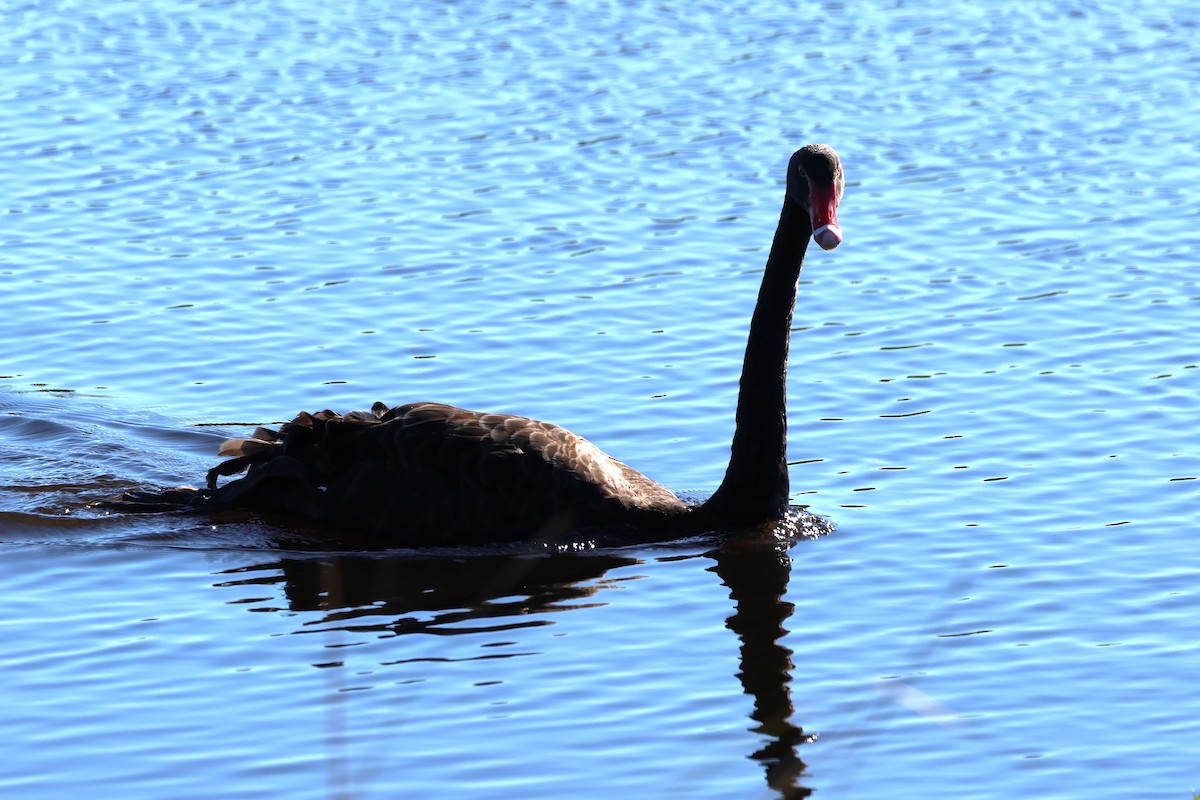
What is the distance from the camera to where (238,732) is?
6.93 m

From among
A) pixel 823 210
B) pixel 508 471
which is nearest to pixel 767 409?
pixel 823 210

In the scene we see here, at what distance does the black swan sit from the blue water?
0.19 metres

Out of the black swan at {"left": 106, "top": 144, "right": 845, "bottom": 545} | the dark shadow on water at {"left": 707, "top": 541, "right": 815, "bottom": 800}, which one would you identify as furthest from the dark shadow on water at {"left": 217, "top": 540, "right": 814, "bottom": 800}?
the black swan at {"left": 106, "top": 144, "right": 845, "bottom": 545}

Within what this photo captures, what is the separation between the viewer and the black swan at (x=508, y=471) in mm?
8836

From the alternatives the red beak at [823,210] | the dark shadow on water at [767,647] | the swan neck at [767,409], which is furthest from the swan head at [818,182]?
the dark shadow on water at [767,647]

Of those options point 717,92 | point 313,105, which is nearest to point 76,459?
point 313,105

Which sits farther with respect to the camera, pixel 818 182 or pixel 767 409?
pixel 767 409

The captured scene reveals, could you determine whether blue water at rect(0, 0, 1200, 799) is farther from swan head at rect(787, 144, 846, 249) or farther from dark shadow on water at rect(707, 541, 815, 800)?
swan head at rect(787, 144, 846, 249)

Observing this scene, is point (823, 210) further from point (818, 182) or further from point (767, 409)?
point (767, 409)

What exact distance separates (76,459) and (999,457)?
4.99 metres

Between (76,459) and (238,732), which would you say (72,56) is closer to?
(76,459)

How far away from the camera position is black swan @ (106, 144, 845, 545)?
29.0ft

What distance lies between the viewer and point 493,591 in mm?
8500

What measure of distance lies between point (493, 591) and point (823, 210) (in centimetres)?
222
